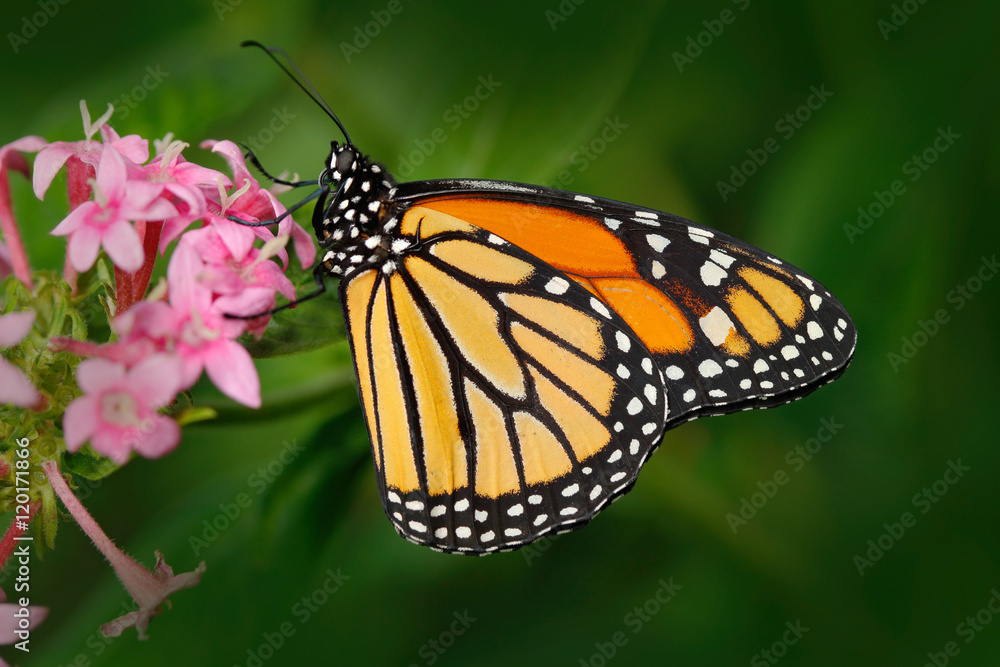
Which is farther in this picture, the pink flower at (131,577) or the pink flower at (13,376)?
the pink flower at (131,577)

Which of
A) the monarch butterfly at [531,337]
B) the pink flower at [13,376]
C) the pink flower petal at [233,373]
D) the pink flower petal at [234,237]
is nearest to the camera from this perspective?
the pink flower at [13,376]

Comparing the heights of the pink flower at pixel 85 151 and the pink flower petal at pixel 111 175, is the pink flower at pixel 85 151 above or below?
below

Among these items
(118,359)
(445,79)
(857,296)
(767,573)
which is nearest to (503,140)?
(445,79)

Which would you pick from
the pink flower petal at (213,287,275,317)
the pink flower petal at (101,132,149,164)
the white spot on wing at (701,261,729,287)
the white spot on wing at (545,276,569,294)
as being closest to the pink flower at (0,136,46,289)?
the pink flower petal at (101,132,149,164)

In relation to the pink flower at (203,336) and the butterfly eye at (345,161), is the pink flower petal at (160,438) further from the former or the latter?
the butterfly eye at (345,161)

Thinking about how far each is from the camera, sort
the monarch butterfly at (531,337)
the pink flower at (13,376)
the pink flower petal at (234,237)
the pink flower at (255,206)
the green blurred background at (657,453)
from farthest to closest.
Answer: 1. the green blurred background at (657,453)
2. the monarch butterfly at (531,337)
3. the pink flower at (255,206)
4. the pink flower petal at (234,237)
5. the pink flower at (13,376)

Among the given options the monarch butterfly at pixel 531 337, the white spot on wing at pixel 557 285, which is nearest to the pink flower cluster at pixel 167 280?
the monarch butterfly at pixel 531 337

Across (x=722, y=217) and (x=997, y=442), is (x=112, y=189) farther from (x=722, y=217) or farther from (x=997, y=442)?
(x=997, y=442)
